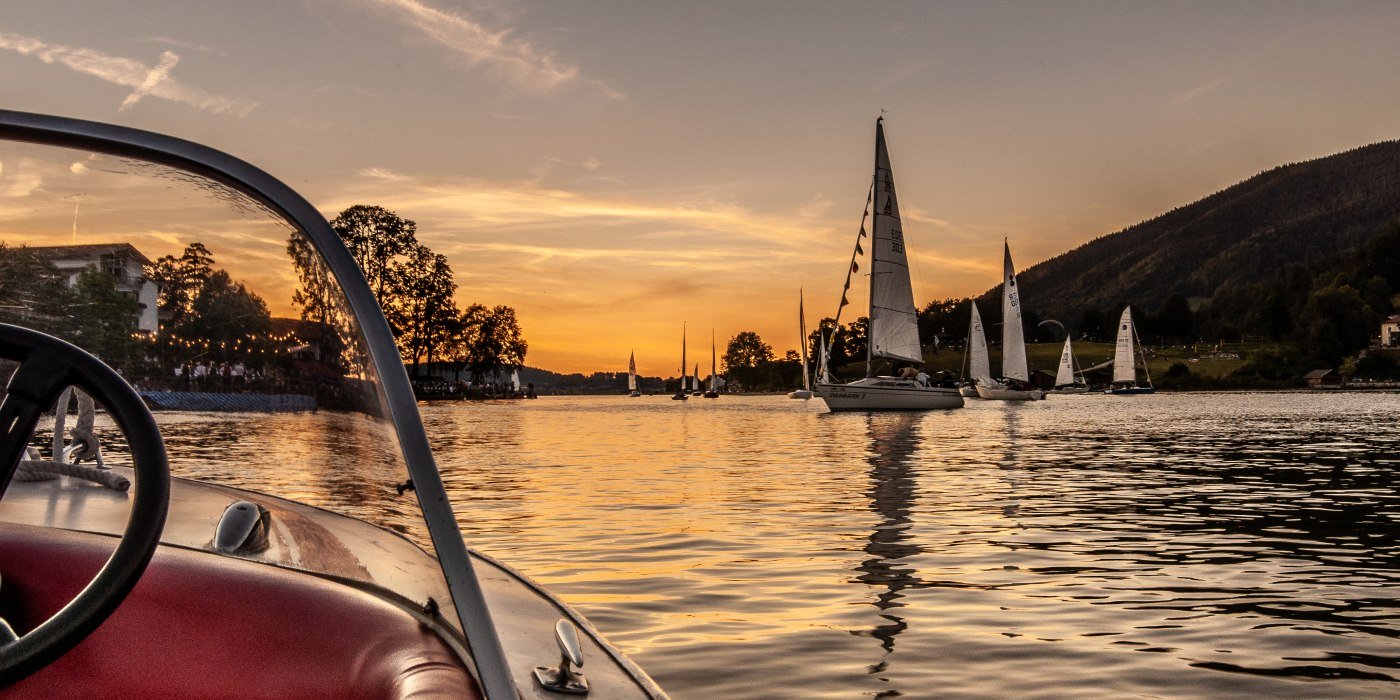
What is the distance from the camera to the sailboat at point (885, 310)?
54.6 meters

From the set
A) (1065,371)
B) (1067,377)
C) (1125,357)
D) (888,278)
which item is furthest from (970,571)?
(1067,377)

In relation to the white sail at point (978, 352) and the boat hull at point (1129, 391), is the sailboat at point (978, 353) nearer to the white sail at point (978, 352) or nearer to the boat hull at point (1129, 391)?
the white sail at point (978, 352)

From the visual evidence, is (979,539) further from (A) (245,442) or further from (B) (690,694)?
(A) (245,442)

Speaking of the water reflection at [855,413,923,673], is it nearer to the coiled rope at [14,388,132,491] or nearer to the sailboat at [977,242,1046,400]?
the coiled rope at [14,388,132,491]

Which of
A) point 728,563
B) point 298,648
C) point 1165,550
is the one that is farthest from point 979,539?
point 298,648

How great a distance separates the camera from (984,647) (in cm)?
622

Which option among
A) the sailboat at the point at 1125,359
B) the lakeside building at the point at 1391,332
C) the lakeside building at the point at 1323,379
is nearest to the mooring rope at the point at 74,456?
the sailboat at the point at 1125,359

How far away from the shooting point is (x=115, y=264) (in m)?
1.67

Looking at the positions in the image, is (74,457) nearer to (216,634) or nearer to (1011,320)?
(216,634)

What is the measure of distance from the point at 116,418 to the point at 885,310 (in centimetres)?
5447

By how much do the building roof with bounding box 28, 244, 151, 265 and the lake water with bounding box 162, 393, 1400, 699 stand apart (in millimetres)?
295

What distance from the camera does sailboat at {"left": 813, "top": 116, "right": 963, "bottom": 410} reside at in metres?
54.6

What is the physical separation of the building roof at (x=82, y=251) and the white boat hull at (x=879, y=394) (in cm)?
5344

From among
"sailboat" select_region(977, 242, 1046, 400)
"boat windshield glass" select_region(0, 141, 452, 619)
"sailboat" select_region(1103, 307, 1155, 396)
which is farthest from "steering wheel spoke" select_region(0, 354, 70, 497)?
"sailboat" select_region(1103, 307, 1155, 396)
